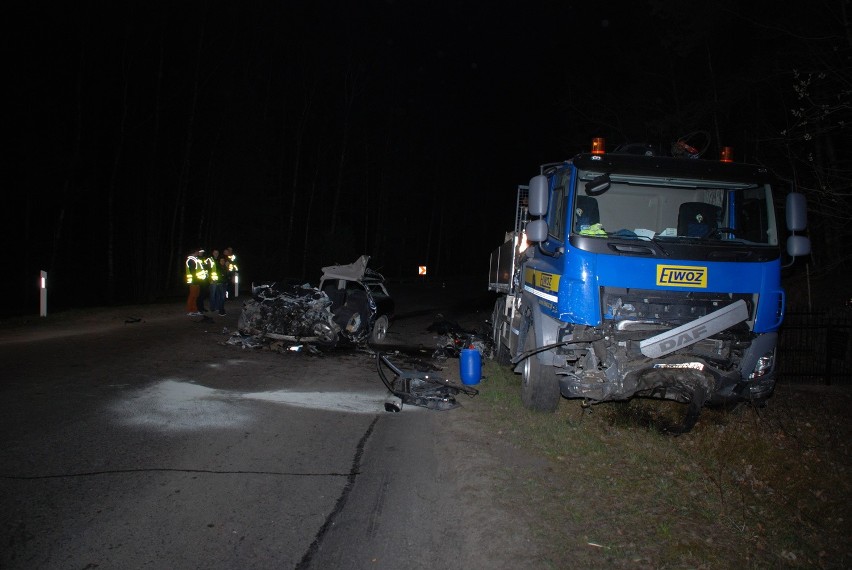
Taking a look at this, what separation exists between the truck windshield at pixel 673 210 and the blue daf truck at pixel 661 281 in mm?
13

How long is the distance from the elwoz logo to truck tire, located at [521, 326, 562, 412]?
169cm

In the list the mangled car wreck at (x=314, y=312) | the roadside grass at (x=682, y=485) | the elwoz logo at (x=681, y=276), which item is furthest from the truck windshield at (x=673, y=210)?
the mangled car wreck at (x=314, y=312)

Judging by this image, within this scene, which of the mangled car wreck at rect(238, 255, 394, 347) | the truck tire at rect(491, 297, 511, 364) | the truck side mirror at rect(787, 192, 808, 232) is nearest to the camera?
the truck side mirror at rect(787, 192, 808, 232)

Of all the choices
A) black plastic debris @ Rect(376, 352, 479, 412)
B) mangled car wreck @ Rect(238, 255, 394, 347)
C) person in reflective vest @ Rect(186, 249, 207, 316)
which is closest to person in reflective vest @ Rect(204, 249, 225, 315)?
person in reflective vest @ Rect(186, 249, 207, 316)

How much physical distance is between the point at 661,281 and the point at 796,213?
1939 mm

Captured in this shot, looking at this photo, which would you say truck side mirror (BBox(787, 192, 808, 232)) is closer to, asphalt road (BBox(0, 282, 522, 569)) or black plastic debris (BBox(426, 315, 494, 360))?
asphalt road (BBox(0, 282, 522, 569))

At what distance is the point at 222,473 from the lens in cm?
513

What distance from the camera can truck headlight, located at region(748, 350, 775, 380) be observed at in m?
6.33

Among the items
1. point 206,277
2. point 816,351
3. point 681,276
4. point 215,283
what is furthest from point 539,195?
point 215,283

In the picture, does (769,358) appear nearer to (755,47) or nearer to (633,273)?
(633,273)

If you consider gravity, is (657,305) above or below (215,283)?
above

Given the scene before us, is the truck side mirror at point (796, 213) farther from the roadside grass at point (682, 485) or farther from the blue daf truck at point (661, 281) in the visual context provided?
the roadside grass at point (682, 485)

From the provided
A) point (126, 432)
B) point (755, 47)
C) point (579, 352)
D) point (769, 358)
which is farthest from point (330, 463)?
point (755, 47)

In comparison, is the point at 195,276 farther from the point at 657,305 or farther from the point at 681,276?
the point at 681,276
